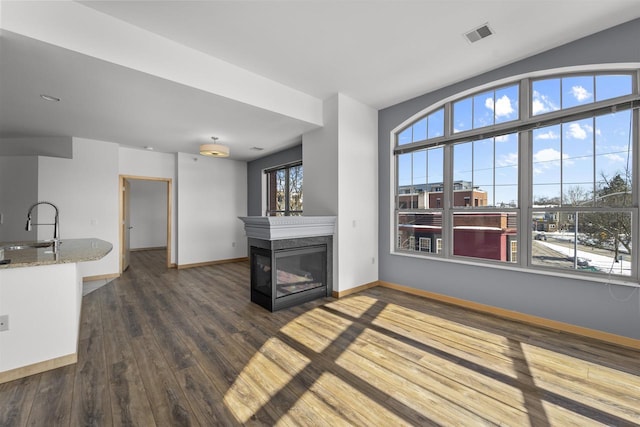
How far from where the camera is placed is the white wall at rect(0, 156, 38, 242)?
4.52m

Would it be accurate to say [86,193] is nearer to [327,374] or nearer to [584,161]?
[327,374]

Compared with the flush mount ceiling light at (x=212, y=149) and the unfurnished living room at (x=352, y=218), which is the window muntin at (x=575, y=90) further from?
the flush mount ceiling light at (x=212, y=149)

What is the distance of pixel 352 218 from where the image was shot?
4141 millimetres

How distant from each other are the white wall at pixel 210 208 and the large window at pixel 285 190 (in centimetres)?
98

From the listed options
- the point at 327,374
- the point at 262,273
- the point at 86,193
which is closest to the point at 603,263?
the point at 327,374

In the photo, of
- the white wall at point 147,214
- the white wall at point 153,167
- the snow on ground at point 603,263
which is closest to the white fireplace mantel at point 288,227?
the snow on ground at point 603,263

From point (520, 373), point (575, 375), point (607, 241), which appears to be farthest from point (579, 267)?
point (520, 373)

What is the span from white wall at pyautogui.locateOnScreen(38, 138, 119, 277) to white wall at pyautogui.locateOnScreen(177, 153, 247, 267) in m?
1.22

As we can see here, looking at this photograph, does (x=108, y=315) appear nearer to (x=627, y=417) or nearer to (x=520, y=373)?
(x=520, y=373)

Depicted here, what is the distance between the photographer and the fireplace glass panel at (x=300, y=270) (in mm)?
3504

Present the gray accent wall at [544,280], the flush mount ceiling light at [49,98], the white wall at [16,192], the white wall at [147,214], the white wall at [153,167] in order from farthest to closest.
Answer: the white wall at [147,214], the white wall at [153,167], the white wall at [16,192], the flush mount ceiling light at [49,98], the gray accent wall at [544,280]

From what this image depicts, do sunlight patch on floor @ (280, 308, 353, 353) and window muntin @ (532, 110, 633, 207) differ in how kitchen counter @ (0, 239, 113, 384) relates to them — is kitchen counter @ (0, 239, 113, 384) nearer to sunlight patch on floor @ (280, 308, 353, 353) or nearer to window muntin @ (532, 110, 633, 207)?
sunlight patch on floor @ (280, 308, 353, 353)

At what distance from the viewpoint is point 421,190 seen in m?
4.06

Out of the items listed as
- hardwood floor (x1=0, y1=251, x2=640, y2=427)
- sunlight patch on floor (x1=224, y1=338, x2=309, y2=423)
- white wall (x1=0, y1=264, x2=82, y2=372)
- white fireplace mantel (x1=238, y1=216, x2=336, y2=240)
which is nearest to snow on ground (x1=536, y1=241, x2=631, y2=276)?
hardwood floor (x1=0, y1=251, x2=640, y2=427)
